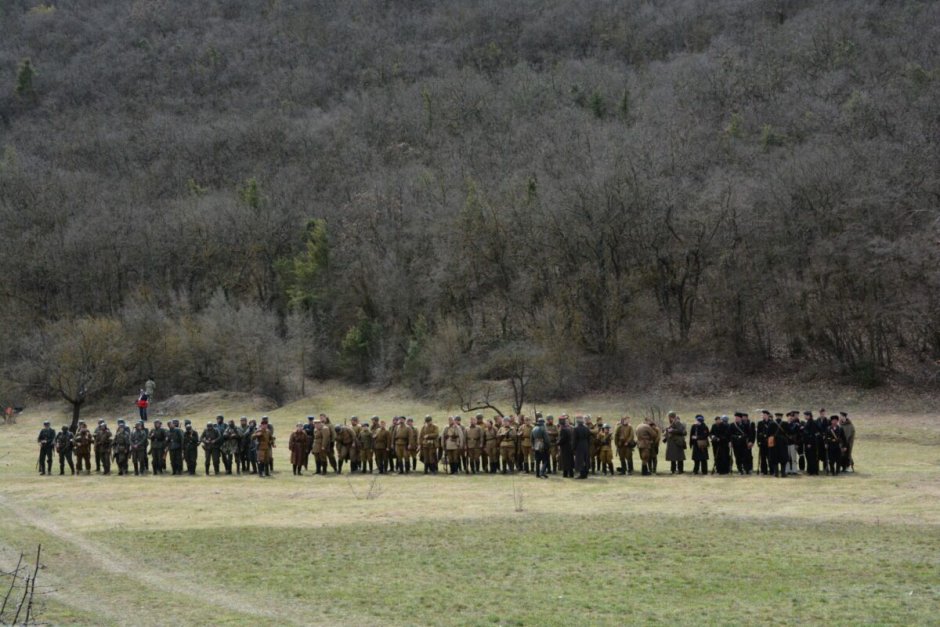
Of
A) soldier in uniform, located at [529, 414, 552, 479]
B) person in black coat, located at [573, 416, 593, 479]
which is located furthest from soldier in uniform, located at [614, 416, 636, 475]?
soldier in uniform, located at [529, 414, 552, 479]

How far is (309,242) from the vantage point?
66.9m

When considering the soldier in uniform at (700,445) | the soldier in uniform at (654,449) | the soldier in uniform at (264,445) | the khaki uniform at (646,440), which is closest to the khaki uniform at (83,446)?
the soldier in uniform at (264,445)

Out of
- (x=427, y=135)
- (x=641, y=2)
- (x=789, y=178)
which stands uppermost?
(x=641, y=2)

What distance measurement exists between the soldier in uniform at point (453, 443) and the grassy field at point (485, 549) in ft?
4.30

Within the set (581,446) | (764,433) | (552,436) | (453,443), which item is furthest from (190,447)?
(764,433)

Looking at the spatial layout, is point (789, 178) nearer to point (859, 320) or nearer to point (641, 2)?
point (859, 320)

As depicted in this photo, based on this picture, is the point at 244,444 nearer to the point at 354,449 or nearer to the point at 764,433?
the point at 354,449

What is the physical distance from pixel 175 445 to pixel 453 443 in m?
8.44

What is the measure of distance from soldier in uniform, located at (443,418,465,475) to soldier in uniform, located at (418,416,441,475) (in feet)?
1.62

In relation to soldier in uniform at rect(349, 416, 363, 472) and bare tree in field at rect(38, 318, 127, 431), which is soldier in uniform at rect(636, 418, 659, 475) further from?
bare tree in field at rect(38, 318, 127, 431)

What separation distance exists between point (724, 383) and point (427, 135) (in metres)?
56.3

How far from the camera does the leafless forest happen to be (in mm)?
47219

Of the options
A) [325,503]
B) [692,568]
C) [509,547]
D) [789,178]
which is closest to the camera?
[692,568]

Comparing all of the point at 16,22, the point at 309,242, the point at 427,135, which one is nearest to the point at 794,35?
the point at 427,135
